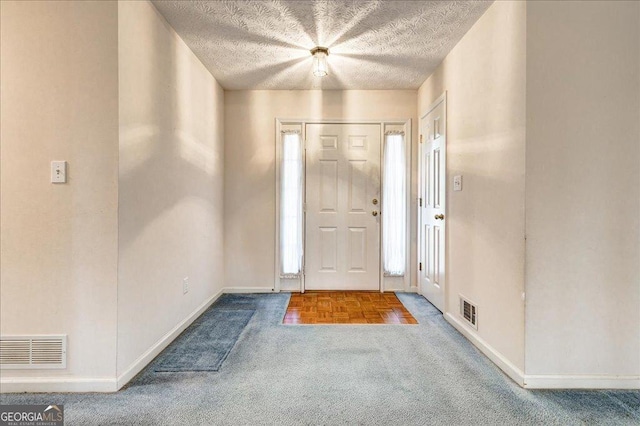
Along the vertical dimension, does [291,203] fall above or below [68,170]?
below

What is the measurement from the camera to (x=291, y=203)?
379 cm

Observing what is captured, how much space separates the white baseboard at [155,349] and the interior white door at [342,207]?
1371 mm

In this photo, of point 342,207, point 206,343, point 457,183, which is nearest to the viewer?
point 206,343

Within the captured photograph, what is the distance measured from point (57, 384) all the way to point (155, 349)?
1.70 feet

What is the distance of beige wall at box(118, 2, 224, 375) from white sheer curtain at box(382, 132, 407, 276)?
192 cm

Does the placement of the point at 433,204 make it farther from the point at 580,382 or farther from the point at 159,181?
the point at 159,181

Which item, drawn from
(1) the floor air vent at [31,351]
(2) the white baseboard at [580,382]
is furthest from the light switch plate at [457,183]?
(1) the floor air vent at [31,351]

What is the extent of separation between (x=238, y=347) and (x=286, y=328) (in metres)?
0.47

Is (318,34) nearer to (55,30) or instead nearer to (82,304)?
(55,30)

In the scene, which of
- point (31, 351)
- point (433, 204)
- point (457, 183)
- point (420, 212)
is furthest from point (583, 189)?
point (31, 351)

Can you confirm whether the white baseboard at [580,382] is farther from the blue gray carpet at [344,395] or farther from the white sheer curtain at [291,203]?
the white sheer curtain at [291,203]

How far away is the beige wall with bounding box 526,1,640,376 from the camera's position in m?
1.77

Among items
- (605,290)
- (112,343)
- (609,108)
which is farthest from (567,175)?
(112,343)

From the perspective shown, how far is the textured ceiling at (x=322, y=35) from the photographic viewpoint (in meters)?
2.19
